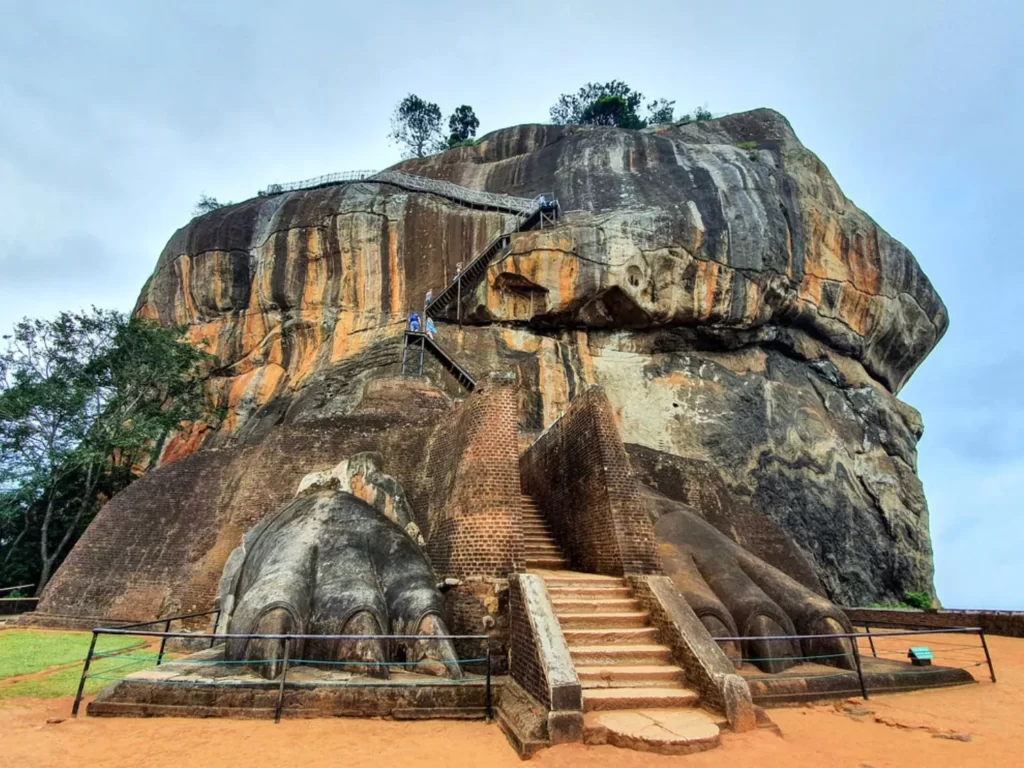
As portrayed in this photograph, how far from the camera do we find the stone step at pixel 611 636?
6.16 m

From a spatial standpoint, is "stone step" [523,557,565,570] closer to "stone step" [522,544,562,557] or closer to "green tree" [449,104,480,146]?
"stone step" [522,544,562,557]

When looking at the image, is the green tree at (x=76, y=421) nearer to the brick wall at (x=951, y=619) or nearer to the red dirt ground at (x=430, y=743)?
the red dirt ground at (x=430, y=743)

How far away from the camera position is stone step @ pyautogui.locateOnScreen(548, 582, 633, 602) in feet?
22.9

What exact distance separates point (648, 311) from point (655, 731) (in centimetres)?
2015

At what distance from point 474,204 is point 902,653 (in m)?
22.2

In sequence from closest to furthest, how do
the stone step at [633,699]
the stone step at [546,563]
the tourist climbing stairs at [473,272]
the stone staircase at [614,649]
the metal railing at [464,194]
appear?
the stone step at [633,699] → the stone staircase at [614,649] → the stone step at [546,563] → the tourist climbing stairs at [473,272] → the metal railing at [464,194]

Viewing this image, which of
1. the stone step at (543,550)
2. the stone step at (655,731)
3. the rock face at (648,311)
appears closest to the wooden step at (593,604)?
the stone step at (655,731)

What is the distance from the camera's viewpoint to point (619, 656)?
5977mm

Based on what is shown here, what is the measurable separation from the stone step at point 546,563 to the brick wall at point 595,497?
0.63ft

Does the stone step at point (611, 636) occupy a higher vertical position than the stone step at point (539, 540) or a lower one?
lower

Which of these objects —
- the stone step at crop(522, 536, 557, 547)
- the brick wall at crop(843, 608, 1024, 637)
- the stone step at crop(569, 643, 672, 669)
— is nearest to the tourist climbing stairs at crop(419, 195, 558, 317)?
the stone step at crop(522, 536, 557, 547)

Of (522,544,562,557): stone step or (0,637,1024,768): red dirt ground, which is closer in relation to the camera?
(0,637,1024,768): red dirt ground

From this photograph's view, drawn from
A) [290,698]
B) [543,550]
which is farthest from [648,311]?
[290,698]

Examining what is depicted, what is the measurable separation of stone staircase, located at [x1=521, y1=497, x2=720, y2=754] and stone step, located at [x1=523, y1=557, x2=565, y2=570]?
2.74 ft
